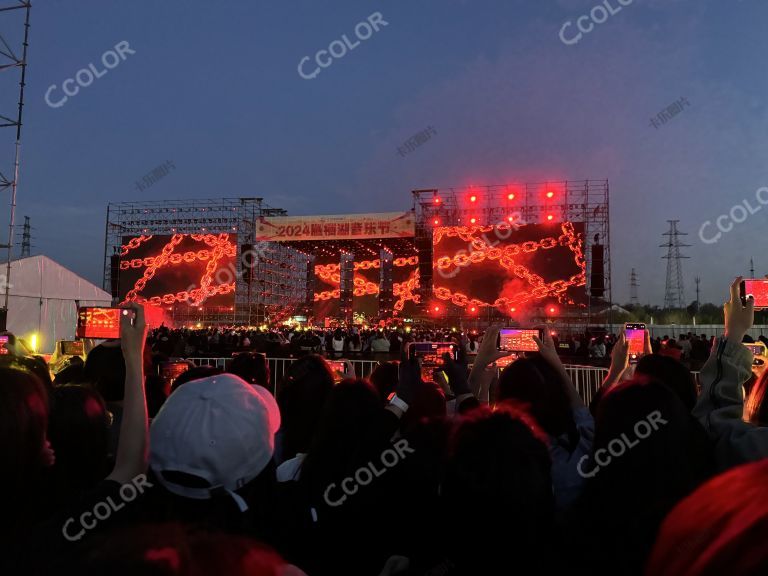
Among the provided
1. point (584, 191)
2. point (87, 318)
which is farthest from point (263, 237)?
point (87, 318)

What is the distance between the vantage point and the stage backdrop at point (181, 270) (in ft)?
80.0

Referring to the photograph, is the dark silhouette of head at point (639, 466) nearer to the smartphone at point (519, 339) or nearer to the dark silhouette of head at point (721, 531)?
the dark silhouette of head at point (721, 531)

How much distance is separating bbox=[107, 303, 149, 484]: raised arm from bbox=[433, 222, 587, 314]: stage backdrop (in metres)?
20.1

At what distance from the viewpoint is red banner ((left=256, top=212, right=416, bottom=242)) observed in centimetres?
2141

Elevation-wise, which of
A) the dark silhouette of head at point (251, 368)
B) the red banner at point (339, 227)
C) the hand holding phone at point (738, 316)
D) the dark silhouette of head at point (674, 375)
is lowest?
the dark silhouette of head at point (251, 368)

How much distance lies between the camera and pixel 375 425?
188cm

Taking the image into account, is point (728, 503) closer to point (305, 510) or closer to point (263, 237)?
point (305, 510)

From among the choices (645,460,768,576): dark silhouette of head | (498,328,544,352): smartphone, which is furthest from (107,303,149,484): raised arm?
(498,328,544,352): smartphone

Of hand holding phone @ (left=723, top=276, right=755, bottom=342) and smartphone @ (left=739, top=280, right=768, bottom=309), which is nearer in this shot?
hand holding phone @ (left=723, top=276, right=755, bottom=342)

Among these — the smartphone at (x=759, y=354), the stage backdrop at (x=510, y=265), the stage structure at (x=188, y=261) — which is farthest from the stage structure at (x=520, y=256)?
the smartphone at (x=759, y=354)

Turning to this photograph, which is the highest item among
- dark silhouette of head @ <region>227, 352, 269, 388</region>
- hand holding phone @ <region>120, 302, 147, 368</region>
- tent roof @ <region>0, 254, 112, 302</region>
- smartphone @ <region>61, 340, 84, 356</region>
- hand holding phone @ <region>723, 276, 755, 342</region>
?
tent roof @ <region>0, 254, 112, 302</region>

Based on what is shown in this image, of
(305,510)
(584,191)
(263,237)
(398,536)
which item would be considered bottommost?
(398,536)

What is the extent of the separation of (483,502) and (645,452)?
0.54 meters

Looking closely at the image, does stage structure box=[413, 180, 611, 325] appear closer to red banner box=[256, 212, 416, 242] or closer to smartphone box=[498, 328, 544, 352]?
red banner box=[256, 212, 416, 242]
